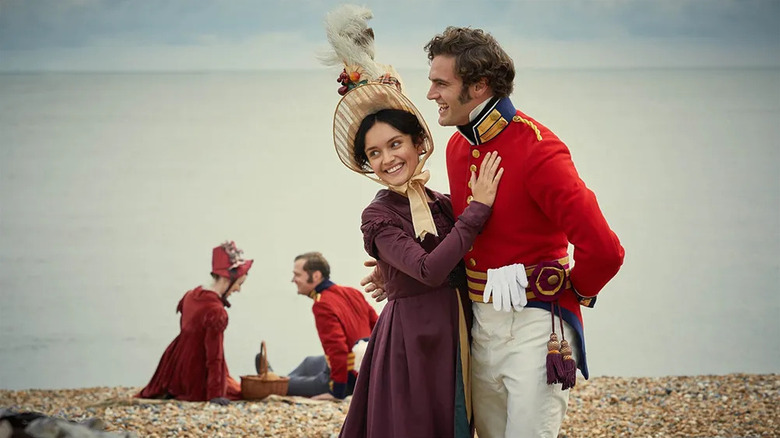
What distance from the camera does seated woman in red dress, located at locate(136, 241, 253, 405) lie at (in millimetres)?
6125

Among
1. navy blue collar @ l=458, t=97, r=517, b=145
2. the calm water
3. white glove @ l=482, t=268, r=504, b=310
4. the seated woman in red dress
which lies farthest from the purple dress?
the calm water

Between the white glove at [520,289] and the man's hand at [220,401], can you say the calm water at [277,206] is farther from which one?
the white glove at [520,289]

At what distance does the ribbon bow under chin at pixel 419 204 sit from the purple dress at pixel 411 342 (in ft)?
0.13

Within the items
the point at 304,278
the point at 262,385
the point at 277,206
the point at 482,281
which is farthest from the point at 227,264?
Result: the point at 277,206

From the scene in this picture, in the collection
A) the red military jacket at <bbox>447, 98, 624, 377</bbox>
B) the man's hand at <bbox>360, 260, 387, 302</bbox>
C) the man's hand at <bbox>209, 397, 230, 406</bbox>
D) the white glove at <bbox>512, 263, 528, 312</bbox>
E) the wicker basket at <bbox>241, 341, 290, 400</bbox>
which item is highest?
the red military jacket at <bbox>447, 98, 624, 377</bbox>

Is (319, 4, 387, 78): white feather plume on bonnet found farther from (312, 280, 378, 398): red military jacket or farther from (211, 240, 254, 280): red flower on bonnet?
(211, 240, 254, 280): red flower on bonnet

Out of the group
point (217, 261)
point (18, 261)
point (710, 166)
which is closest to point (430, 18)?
point (710, 166)

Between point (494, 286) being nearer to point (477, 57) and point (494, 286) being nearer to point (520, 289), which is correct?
point (520, 289)

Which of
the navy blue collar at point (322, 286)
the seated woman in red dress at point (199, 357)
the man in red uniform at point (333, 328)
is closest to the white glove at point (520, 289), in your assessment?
the man in red uniform at point (333, 328)

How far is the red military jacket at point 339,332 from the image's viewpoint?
5945mm

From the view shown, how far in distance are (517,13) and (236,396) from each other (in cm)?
868

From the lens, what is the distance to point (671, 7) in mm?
14641

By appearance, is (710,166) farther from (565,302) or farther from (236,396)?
(565,302)

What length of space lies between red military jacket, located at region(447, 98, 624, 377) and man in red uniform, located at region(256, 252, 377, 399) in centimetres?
314
